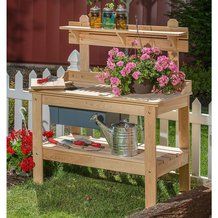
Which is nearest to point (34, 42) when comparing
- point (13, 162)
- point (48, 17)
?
point (48, 17)

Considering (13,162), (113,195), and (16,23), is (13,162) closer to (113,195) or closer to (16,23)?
(113,195)

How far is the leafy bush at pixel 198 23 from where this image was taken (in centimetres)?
1138

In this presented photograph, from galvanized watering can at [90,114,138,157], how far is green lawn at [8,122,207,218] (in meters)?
0.40

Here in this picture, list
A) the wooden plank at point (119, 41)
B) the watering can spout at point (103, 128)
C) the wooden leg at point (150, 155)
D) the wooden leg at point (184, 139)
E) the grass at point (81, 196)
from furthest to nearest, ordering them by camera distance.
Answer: the wooden leg at point (184, 139)
the wooden plank at point (119, 41)
the watering can spout at point (103, 128)
the grass at point (81, 196)
the wooden leg at point (150, 155)

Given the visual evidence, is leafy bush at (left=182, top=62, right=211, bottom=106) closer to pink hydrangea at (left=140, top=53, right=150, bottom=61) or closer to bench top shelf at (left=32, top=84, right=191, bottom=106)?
bench top shelf at (left=32, top=84, right=191, bottom=106)

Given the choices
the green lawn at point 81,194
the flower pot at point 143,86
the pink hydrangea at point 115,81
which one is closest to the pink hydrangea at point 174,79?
the flower pot at point 143,86

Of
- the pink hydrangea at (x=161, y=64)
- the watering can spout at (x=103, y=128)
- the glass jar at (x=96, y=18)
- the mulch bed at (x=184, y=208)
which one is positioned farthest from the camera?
the glass jar at (x=96, y=18)

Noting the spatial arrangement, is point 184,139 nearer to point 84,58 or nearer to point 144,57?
point 144,57

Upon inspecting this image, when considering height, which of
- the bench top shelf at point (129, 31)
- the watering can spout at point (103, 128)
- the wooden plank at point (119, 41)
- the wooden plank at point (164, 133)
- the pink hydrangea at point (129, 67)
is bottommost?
the wooden plank at point (164, 133)

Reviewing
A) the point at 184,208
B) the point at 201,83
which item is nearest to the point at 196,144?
the point at 184,208

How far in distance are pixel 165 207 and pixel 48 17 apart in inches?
416

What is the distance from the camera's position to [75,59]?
7109 millimetres

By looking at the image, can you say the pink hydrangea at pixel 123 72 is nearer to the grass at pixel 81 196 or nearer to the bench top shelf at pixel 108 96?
the bench top shelf at pixel 108 96

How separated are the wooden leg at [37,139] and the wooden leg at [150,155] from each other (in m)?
1.12
